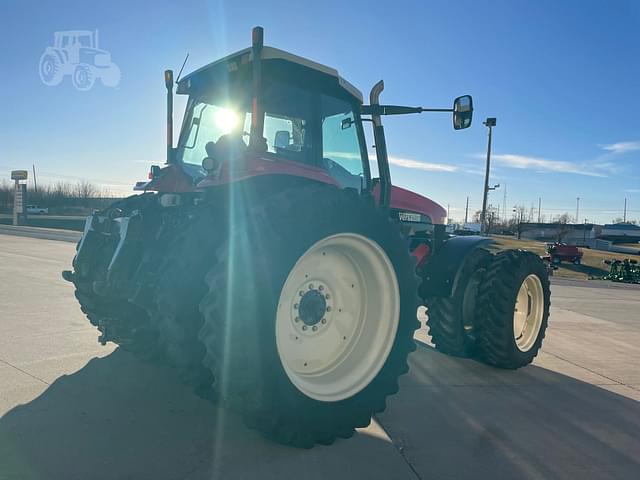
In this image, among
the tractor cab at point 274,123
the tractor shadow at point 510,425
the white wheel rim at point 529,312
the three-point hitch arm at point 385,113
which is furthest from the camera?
the white wheel rim at point 529,312

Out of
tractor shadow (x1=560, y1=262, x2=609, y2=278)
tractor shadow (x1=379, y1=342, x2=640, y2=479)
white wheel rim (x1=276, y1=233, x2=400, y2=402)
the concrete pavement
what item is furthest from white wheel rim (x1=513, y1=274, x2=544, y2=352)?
tractor shadow (x1=560, y1=262, x2=609, y2=278)

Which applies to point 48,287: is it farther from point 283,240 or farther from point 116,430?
point 283,240

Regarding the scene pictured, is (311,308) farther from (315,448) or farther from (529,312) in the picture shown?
(529,312)

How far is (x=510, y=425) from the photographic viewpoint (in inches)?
129

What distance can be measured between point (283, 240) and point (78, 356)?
278 cm

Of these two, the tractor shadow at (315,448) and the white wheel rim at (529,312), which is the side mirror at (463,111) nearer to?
the white wheel rim at (529,312)

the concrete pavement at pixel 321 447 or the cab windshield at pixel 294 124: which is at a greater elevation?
the cab windshield at pixel 294 124

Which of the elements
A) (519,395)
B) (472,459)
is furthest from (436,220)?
(472,459)

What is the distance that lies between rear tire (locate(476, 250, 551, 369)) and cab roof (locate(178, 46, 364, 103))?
7.01 feet

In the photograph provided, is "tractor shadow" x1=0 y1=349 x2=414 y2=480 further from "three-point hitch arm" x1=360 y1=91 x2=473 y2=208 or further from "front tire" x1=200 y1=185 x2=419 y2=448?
"three-point hitch arm" x1=360 y1=91 x2=473 y2=208

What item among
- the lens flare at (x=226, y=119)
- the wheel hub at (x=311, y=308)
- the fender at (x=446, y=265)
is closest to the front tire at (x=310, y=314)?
the wheel hub at (x=311, y=308)

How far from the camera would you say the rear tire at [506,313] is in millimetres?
4387

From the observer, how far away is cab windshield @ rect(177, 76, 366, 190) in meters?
3.56

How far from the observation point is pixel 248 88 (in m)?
3.58
